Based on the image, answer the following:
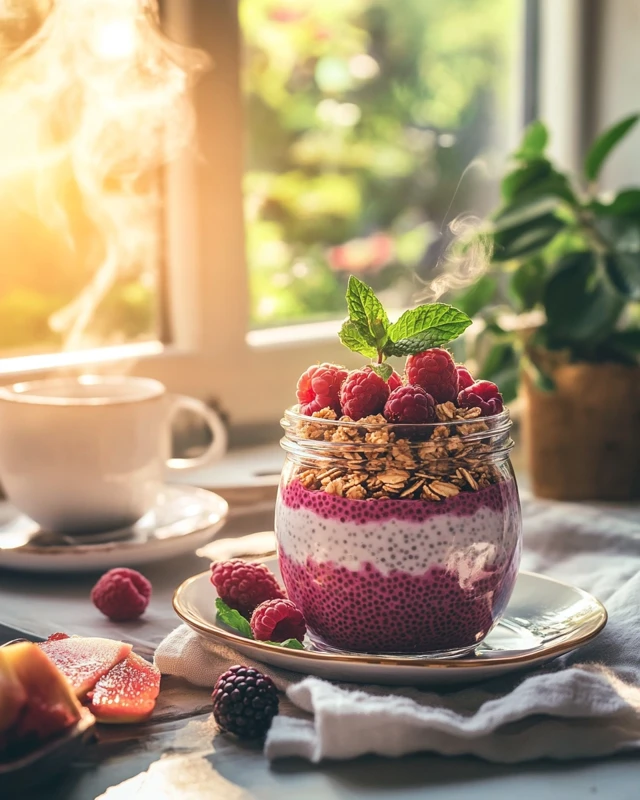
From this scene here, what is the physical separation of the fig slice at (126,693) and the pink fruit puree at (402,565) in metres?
0.14

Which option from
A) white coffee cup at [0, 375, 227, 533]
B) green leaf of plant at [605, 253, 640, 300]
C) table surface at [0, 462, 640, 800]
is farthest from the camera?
green leaf of plant at [605, 253, 640, 300]

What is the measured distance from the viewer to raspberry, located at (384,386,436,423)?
2.62ft

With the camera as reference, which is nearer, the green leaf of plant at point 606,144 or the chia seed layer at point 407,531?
the chia seed layer at point 407,531

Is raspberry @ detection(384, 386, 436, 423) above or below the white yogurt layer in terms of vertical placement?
above

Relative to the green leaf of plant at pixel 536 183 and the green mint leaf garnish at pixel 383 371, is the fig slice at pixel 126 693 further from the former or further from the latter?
the green leaf of plant at pixel 536 183

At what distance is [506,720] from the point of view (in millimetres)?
727

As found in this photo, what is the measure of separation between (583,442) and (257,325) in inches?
23.2

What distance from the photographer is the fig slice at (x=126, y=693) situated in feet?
2.52

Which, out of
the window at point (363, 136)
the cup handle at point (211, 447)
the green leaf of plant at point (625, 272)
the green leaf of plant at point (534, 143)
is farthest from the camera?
the window at point (363, 136)

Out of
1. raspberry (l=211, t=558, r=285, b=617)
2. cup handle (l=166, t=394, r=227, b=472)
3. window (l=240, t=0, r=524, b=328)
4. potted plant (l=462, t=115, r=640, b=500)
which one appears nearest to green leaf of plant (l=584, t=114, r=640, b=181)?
potted plant (l=462, t=115, r=640, b=500)

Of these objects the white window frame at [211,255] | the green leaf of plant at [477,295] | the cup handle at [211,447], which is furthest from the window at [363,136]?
the cup handle at [211,447]

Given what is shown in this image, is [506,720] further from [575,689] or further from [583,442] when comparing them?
[583,442]

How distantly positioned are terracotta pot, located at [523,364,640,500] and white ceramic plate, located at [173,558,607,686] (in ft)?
1.88

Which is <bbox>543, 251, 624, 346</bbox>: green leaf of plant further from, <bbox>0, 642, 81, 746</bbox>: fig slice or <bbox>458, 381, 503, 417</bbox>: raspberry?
<bbox>0, 642, 81, 746</bbox>: fig slice
